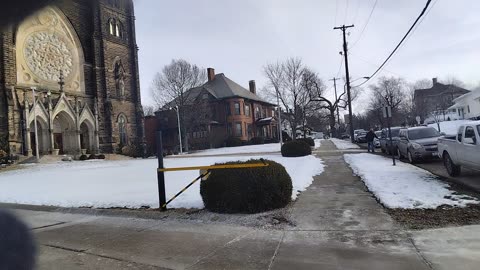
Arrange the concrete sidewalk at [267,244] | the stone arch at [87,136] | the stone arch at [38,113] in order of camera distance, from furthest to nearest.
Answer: the stone arch at [87,136]
the stone arch at [38,113]
the concrete sidewalk at [267,244]

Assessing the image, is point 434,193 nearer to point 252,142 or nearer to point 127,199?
point 127,199

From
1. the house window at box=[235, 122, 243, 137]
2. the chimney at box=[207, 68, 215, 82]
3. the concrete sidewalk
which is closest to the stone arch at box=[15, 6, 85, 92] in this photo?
the house window at box=[235, 122, 243, 137]

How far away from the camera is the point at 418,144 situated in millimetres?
16578

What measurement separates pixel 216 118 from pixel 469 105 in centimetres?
4249

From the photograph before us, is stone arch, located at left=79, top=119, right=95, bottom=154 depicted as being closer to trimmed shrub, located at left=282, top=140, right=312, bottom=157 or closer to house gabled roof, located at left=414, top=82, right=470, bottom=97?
trimmed shrub, located at left=282, top=140, right=312, bottom=157

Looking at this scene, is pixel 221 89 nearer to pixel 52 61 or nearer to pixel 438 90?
pixel 52 61

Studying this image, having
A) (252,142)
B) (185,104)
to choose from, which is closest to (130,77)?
(185,104)

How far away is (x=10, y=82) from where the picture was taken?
1183 inches

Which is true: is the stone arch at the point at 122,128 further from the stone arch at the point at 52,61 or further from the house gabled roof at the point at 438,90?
the house gabled roof at the point at 438,90

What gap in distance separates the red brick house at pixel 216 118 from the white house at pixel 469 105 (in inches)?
1258

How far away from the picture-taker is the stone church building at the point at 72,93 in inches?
1192

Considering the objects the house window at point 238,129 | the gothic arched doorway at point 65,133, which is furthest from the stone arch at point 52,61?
the house window at point 238,129

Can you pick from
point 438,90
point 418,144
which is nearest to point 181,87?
point 418,144

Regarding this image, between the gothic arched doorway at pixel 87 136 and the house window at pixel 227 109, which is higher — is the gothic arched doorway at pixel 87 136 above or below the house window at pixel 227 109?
below
